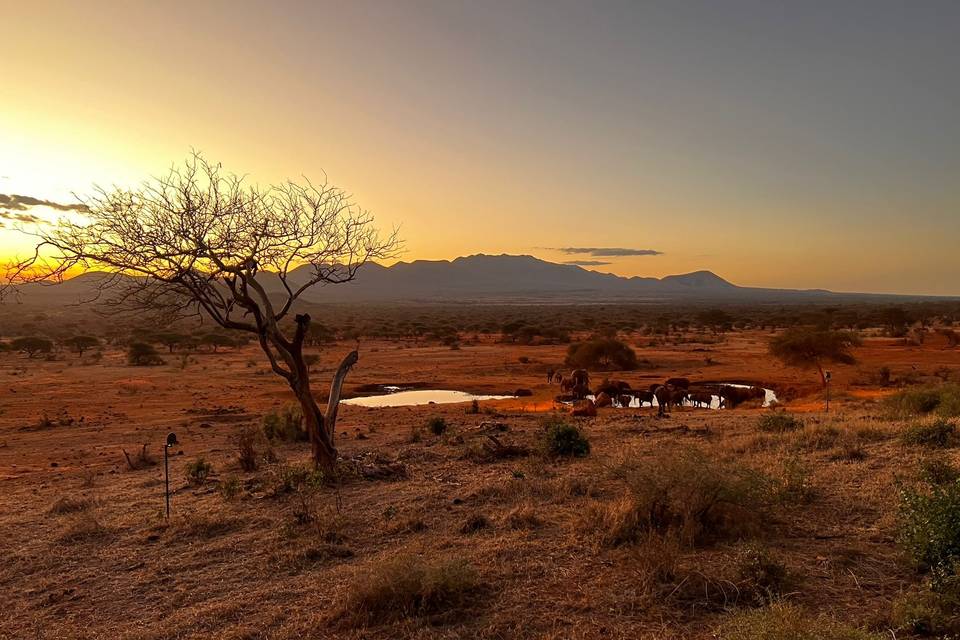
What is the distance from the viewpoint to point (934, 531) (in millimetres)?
5246

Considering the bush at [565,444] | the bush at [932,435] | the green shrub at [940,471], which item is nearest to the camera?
the green shrub at [940,471]

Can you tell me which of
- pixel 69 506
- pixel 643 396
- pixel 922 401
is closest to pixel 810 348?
pixel 643 396

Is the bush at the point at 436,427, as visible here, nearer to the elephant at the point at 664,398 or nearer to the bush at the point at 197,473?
the bush at the point at 197,473

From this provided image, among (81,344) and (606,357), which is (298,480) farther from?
(81,344)

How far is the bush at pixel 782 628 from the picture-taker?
367 centimetres

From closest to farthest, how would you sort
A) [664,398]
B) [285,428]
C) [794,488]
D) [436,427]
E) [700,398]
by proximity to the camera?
[794,488], [436,427], [285,428], [664,398], [700,398]

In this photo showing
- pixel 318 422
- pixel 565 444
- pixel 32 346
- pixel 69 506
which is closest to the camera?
pixel 69 506

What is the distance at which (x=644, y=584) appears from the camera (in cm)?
532

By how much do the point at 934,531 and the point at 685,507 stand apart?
91.5 inches

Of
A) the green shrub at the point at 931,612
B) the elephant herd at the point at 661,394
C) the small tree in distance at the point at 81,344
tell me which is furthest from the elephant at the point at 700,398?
the small tree in distance at the point at 81,344

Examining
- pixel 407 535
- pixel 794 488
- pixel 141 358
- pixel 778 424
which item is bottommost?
pixel 141 358

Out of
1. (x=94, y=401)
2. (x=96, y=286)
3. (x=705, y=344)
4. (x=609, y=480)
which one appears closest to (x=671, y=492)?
(x=609, y=480)

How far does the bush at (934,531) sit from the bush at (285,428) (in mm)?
13338

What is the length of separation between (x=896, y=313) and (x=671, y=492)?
223 ft
